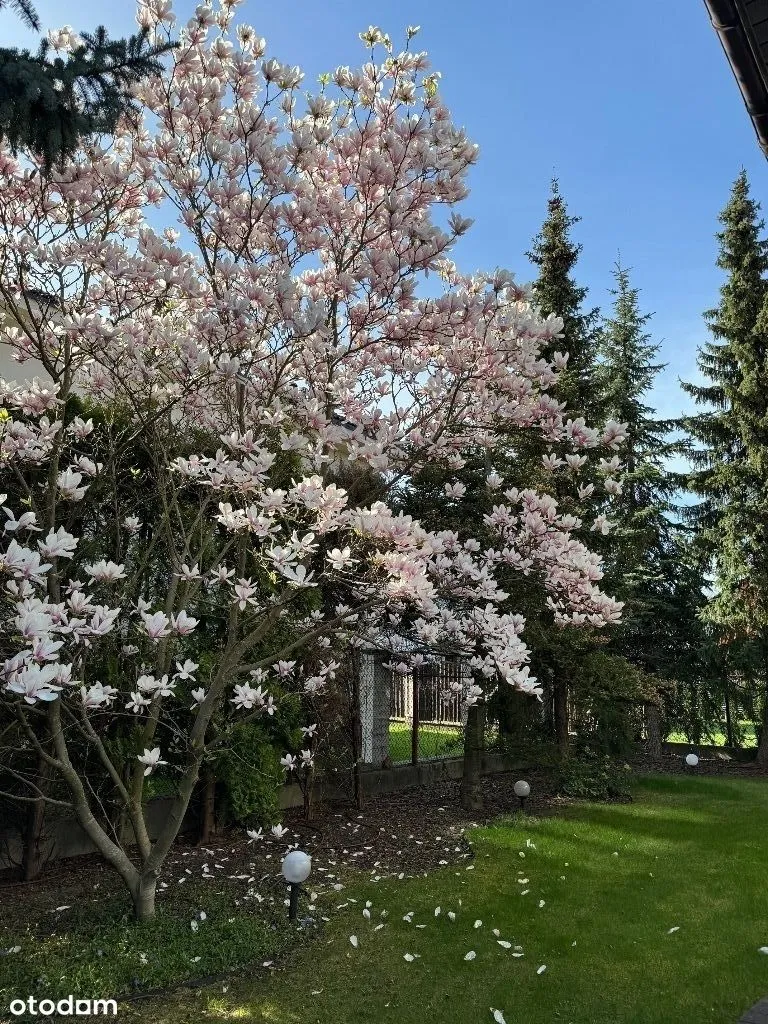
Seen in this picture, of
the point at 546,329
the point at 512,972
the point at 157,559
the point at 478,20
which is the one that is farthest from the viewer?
the point at 157,559

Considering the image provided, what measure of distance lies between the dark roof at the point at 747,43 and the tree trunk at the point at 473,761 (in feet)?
20.3

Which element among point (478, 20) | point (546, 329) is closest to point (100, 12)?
point (478, 20)

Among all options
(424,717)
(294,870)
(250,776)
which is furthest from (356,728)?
(294,870)

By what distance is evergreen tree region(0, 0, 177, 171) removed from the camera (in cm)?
240

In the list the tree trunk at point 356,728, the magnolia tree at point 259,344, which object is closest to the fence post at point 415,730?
the tree trunk at point 356,728

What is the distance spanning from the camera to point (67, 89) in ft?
8.31

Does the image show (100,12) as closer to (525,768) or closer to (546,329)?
(546,329)

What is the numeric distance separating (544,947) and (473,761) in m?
3.98

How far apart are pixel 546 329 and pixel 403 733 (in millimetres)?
6186

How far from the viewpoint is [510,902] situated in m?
4.70

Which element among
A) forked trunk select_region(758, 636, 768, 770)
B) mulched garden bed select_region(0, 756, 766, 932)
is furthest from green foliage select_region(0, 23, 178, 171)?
forked trunk select_region(758, 636, 768, 770)

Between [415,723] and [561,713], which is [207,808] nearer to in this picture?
[415,723]

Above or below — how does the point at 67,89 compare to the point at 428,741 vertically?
above

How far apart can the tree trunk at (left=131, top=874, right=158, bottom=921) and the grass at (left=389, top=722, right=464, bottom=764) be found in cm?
492
